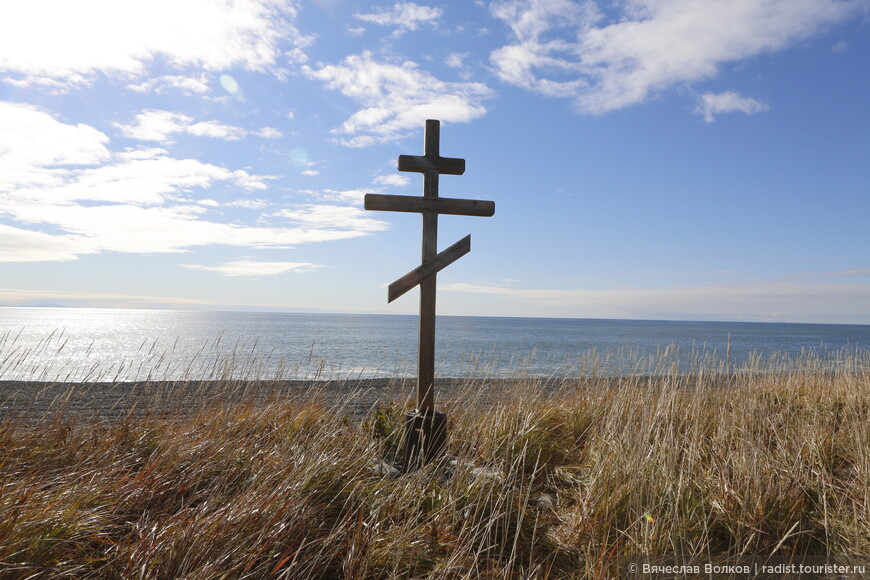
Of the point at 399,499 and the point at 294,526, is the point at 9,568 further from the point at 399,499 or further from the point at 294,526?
the point at 399,499

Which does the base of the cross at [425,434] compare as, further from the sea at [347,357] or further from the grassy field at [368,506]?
the sea at [347,357]

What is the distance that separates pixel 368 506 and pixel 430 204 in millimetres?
2928

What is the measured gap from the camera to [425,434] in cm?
479

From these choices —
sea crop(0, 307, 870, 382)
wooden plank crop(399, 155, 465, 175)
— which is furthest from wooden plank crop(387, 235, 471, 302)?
sea crop(0, 307, 870, 382)

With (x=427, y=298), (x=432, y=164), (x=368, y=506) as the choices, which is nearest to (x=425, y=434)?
(x=427, y=298)

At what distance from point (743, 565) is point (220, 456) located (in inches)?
139

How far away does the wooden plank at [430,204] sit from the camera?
16.2 feet

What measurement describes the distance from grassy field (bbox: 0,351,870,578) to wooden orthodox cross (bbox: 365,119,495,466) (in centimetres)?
73

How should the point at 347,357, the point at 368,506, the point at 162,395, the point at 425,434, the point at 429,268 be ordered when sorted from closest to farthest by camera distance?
the point at 368,506, the point at 425,434, the point at 429,268, the point at 162,395, the point at 347,357

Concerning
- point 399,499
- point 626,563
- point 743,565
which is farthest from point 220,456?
point 743,565

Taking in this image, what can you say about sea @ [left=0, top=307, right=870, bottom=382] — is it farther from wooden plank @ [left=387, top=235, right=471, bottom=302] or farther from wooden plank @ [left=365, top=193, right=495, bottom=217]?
wooden plank @ [left=365, top=193, right=495, bottom=217]

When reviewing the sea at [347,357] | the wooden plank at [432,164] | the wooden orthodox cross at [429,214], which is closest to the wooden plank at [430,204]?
the wooden orthodox cross at [429,214]

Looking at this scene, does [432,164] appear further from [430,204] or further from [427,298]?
[427,298]

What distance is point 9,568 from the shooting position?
2.19 metres
